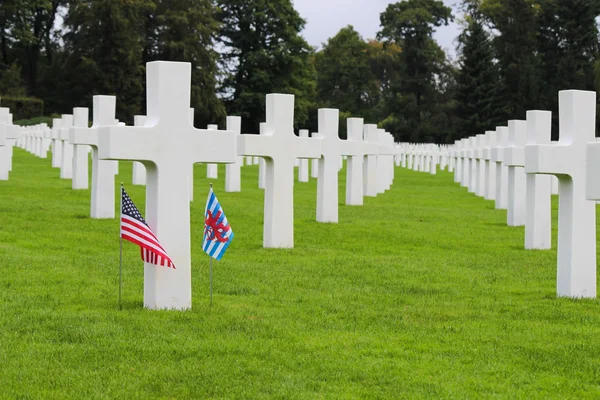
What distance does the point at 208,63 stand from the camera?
65.6m

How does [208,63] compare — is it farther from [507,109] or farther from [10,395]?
[10,395]

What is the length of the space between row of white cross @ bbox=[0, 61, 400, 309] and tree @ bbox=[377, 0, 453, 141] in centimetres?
5648

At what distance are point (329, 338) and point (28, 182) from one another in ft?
56.1

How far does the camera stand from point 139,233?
27.1ft

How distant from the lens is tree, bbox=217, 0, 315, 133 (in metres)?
68.9

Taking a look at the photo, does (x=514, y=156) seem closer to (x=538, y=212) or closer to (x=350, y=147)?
(x=538, y=212)

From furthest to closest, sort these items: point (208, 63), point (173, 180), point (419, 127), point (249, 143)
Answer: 1. point (419, 127)
2. point (208, 63)
3. point (249, 143)
4. point (173, 180)

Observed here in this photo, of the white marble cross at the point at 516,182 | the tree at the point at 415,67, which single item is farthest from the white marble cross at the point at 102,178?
the tree at the point at 415,67

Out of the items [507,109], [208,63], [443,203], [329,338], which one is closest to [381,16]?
[507,109]

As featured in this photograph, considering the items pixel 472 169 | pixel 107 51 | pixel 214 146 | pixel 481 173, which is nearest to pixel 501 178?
pixel 481 173

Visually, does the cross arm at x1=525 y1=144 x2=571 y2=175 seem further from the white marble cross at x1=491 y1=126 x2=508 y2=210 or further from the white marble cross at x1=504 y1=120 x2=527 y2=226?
the white marble cross at x1=491 y1=126 x2=508 y2=210

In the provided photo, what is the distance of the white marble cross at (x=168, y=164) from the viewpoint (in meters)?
8.67

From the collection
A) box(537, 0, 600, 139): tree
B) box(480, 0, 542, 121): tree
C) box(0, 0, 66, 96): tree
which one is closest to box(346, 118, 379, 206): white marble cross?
box(0, 0, 66, 96): tree

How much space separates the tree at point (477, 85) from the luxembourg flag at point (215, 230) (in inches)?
2618
